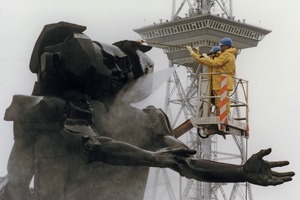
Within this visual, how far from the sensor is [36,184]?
13.0 m

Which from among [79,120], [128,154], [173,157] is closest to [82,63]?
[79,120]

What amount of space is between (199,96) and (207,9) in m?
106

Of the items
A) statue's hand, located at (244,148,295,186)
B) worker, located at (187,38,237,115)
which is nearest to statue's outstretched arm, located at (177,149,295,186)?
statue's hand, located at (244,148,295,186)

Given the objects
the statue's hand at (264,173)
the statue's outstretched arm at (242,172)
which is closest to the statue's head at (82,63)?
the statue's outstretched arm at (242,172)

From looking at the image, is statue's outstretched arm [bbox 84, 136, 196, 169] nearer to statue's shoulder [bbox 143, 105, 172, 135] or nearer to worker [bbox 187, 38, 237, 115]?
statue's shoulder [bbox 143, 105, 172, 135]

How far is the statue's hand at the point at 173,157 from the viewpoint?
455 inches

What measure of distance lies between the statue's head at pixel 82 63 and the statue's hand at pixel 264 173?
2.11m

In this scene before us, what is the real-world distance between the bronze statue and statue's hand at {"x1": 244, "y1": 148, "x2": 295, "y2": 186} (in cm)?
110

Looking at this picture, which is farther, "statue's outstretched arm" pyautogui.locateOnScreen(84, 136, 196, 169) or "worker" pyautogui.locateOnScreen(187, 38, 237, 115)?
"worker" pyautogui.locateOnScreen(187, 38, 237, 115)

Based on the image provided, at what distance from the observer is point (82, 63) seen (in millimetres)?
12367

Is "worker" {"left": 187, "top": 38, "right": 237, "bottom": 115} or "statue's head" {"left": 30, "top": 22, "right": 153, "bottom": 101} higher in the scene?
Result: "worker" {"left": 187, "top": 38, "right": 237, "bottom": 115}

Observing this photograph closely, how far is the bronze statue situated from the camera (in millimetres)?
12445

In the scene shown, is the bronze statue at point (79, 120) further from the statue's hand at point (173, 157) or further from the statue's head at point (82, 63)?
the statue's hand at point (173, 157)

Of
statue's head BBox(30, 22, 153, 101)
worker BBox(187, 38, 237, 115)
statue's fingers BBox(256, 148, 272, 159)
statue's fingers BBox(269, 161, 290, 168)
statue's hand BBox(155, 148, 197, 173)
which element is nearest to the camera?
statue's fingers BBox(256, 148, 272, 159)
